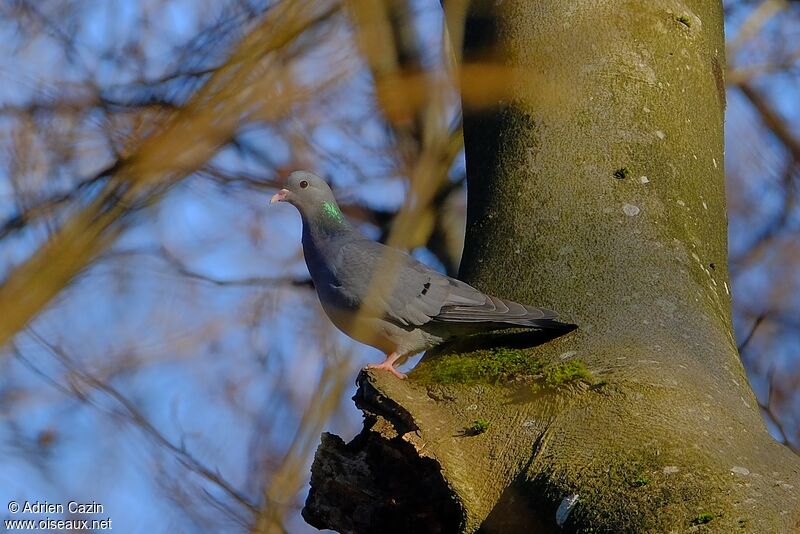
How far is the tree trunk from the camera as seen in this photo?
1823mm

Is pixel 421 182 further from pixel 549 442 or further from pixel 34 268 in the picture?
pixel 34 268

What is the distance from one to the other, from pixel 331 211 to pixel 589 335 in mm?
1377

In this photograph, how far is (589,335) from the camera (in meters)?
2.25

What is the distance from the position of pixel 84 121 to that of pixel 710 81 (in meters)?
1.70

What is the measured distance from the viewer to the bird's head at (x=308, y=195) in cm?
341

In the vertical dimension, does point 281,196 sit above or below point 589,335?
above

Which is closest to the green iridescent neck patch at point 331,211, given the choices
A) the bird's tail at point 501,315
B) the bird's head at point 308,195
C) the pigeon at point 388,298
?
the bird's head at point 308,195

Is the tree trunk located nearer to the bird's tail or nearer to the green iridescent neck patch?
the bird's tail

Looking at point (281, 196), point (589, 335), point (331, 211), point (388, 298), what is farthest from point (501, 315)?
point (281, 196)

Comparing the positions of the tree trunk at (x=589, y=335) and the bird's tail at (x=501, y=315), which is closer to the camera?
the tree trunk at (x=589, y=335)

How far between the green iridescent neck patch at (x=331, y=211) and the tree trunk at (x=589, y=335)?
702 millimetres

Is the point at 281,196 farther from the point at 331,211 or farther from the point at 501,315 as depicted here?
the point at 501,315

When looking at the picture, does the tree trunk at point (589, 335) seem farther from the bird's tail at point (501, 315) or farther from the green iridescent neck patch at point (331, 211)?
the green iridescent neck patch at point (331, 211)

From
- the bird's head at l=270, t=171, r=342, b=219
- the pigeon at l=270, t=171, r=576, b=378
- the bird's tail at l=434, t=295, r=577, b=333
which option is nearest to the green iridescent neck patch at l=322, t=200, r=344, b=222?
the bird's head at l=270, t=171, r=342, b=219
